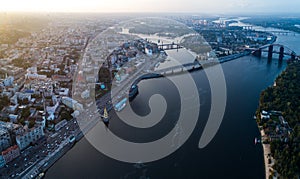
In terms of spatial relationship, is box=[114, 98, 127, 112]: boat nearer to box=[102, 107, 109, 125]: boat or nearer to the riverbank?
box=[102, 107, 109, 125]: boat

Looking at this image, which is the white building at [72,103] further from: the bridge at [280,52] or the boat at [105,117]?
the bridge at [280,52]

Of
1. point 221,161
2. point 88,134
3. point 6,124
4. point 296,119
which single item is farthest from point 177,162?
point 6,124

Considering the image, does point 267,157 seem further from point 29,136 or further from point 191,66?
point 191,66

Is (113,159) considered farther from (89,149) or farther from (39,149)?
(39,149)

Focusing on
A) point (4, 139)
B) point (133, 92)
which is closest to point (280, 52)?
point (133, 92)

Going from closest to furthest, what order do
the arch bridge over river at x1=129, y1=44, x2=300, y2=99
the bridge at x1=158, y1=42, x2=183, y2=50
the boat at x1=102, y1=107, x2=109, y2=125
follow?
the boat at x1=102, y1=107, x2=109, y2=125, the arch bridge over river at x1=129, y1=44, x2=300, y2=99, the bridge at x1=158, y1=42, x2=183, y2=50

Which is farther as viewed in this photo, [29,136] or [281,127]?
[281,127]

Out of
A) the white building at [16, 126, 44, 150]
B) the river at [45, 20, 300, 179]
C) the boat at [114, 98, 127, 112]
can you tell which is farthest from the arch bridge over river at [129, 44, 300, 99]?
the white building at [16, 126, 44, 150]

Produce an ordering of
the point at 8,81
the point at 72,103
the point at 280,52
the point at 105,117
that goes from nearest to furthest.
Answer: the point at 105,117 → the point at 72,103 → the point at 8,81 → the point at 280,52

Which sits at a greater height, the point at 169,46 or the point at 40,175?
the point at 169,46

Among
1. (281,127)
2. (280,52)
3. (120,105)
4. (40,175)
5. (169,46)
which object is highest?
(169,46)

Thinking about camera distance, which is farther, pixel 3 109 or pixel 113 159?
pixel 3 109
